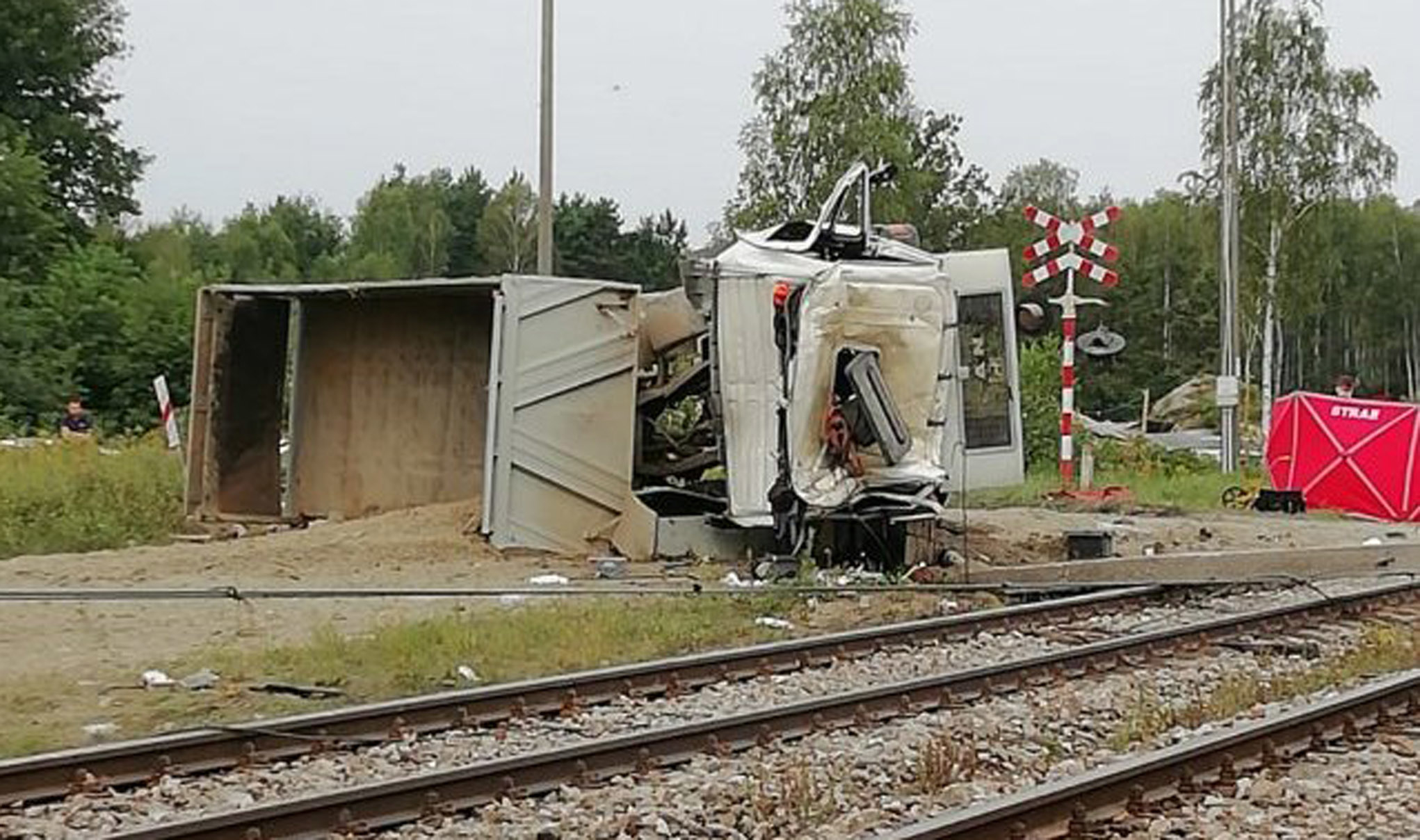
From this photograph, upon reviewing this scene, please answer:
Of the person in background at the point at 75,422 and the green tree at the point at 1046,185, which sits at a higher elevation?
the green tree at the point at 1046,185

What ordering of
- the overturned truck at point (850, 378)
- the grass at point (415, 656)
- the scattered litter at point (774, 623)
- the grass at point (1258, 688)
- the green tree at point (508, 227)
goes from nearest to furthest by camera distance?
the grass at point (1258, 688) → the grass at point (415, 656) → the scattered litter at point (774, 623) → the overturned truck at point (850, 378) → the green tree at point (508, 227)

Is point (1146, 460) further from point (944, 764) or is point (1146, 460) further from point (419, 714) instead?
point (944, 764)

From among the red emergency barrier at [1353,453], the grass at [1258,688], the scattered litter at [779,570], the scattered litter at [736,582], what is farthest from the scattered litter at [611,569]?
the red emergency barrier at [1353,453]

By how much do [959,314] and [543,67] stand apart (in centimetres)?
912

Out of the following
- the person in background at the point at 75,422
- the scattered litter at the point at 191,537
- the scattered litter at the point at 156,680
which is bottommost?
the scattered litter at the point at 156,680

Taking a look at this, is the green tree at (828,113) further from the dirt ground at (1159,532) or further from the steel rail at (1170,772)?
the steel rail at (1170,772)

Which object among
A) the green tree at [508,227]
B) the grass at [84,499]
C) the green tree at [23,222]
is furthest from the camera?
the green tree at [508,227]

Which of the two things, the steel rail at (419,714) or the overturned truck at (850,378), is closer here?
the steel rail at (419,714)

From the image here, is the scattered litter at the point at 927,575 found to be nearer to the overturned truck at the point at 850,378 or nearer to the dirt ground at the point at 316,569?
the overturned truck at the point at 850,378

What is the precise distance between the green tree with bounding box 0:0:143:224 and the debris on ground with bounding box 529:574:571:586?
42.8 metres

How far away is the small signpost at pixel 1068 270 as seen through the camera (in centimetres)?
2209

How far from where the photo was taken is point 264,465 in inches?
746

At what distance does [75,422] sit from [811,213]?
2479 cm

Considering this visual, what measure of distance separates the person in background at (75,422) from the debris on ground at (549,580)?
12705 mm
